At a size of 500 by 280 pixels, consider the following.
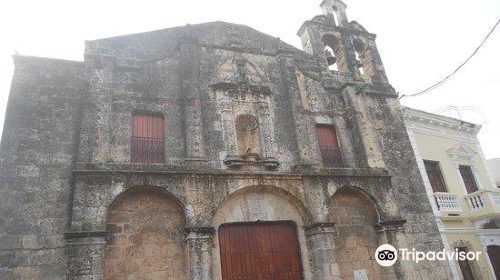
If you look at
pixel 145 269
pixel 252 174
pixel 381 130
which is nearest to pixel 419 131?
pixel 381 130

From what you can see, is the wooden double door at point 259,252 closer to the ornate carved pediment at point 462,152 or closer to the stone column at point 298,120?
the stone column at point 298,120

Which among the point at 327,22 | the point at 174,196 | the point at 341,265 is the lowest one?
the point at 341,265

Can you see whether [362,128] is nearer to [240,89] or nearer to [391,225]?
[391,225]

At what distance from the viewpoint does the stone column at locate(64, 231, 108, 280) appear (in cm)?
776

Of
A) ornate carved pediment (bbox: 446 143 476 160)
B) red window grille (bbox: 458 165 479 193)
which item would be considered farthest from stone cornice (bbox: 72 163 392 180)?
red window grille (bbox: 458 165 479 193)

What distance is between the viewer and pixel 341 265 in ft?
33.6

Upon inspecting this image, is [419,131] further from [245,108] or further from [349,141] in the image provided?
[245,108]

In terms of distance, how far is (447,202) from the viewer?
14641mm

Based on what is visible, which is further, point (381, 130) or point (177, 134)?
point (381, 130)

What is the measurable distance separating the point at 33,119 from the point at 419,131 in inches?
551

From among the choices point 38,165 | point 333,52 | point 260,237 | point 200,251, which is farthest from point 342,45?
point 38,165

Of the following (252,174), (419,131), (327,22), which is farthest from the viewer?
(419,131)

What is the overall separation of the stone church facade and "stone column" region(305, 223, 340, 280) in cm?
4

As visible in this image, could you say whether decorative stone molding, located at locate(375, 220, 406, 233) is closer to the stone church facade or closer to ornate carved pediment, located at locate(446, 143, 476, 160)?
the stone church facade
